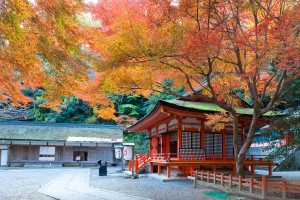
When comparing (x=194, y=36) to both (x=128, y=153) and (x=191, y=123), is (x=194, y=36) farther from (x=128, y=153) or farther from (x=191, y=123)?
(x=128, y=153)

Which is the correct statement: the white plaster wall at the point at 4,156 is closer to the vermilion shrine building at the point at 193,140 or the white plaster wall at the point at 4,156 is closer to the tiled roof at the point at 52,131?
the tiled roof at the point at 52,131

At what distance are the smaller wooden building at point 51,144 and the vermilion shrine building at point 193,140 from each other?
390 inches

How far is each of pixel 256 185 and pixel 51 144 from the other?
22.2 metres

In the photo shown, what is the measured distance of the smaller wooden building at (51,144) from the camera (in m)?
25.6

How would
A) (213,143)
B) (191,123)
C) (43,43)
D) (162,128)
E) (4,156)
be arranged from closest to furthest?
(43,43) → (191,123) → (213,143) → (162,128) → (4,156)

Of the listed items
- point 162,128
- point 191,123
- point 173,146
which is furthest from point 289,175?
point 162,128

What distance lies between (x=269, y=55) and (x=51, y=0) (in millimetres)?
6656

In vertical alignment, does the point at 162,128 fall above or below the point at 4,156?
above

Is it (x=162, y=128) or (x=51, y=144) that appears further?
(x=51, y=144)

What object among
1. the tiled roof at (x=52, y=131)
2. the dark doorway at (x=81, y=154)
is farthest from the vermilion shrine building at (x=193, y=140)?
the tiled roof at (x=52, y=131)

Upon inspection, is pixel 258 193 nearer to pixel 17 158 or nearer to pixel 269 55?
pixel 269 55

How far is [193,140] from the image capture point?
1653 cm

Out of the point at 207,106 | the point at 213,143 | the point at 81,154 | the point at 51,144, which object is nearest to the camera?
the point at 213,143

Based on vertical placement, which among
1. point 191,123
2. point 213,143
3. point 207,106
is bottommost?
point 213,143
